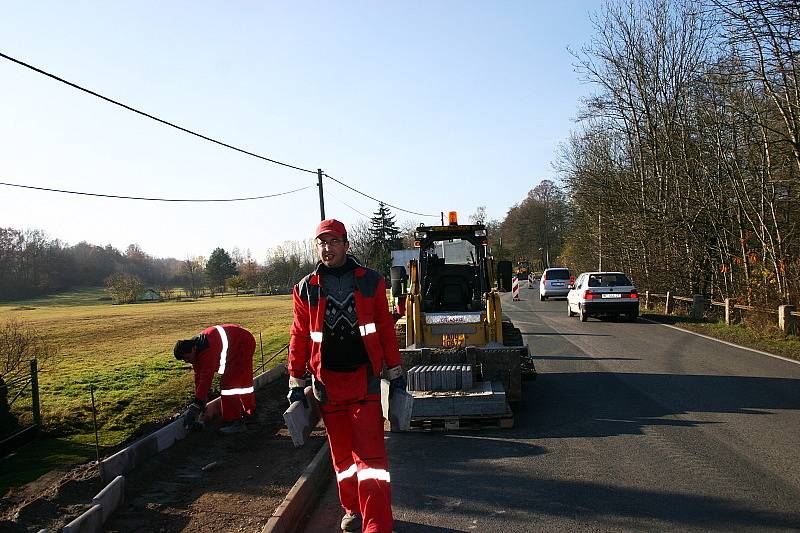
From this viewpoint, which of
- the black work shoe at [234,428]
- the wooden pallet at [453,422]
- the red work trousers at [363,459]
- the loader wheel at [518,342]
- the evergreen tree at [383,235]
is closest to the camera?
the red work trousers at [363,459]

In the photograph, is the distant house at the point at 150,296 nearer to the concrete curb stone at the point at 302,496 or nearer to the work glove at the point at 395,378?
the concrete curb stone at the point at 302,496

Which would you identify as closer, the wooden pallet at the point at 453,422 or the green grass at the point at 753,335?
the wooden pallet at the point at 453,422

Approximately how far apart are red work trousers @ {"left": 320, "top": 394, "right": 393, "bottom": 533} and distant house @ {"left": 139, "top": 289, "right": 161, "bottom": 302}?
82.7m

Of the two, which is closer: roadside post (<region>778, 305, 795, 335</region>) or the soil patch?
the soil patch

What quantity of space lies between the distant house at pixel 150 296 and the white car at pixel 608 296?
6912 cm

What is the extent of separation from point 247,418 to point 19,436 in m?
2.88

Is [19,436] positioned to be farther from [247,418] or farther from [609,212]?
[609,212]

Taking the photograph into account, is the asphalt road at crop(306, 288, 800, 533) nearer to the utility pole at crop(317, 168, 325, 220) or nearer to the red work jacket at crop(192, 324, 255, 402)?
the red work jacket at crop(192, 324, 255, 402)

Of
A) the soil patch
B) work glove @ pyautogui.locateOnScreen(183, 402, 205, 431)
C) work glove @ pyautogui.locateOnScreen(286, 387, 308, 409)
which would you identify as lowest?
the soil patch

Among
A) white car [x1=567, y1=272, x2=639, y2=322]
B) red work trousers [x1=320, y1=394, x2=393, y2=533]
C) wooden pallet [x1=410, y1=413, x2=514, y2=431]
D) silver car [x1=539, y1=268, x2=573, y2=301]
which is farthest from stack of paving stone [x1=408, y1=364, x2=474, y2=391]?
silver car [x1=539, y1=268, x2=573, y2=301]

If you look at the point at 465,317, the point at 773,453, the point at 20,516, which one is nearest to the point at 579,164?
the point at 465,317

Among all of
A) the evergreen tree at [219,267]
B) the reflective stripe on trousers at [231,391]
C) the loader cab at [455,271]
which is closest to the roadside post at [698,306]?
the loader cab at [455,271]

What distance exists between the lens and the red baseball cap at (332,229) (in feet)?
Result: 16.1

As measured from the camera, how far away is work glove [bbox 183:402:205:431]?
8.16 meters
